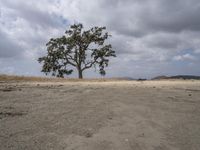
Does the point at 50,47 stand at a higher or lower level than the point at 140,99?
higher

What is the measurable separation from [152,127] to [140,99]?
132 inches

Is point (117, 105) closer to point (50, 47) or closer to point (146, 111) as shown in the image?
point (146, 111)

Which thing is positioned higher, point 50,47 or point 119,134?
point 50,47

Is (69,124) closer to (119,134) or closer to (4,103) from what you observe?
(119,134)

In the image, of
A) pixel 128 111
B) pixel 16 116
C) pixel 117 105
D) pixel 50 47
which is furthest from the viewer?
pixel 50 47

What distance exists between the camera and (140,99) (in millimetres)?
9820

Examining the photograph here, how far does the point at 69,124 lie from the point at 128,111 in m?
1.89

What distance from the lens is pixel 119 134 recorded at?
591 cm

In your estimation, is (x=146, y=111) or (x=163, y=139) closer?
(x=163, y=139)

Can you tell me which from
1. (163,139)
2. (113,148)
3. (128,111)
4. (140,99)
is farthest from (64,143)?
(140,99)

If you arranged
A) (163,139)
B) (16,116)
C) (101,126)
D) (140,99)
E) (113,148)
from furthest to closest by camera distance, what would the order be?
(140,99), (16,116), (101,126), (163,139), (113,148)

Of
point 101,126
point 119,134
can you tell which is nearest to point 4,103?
point 101,126

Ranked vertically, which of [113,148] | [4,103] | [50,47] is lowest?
[113,148]

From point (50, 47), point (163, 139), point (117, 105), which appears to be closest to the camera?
point (163, 139)
